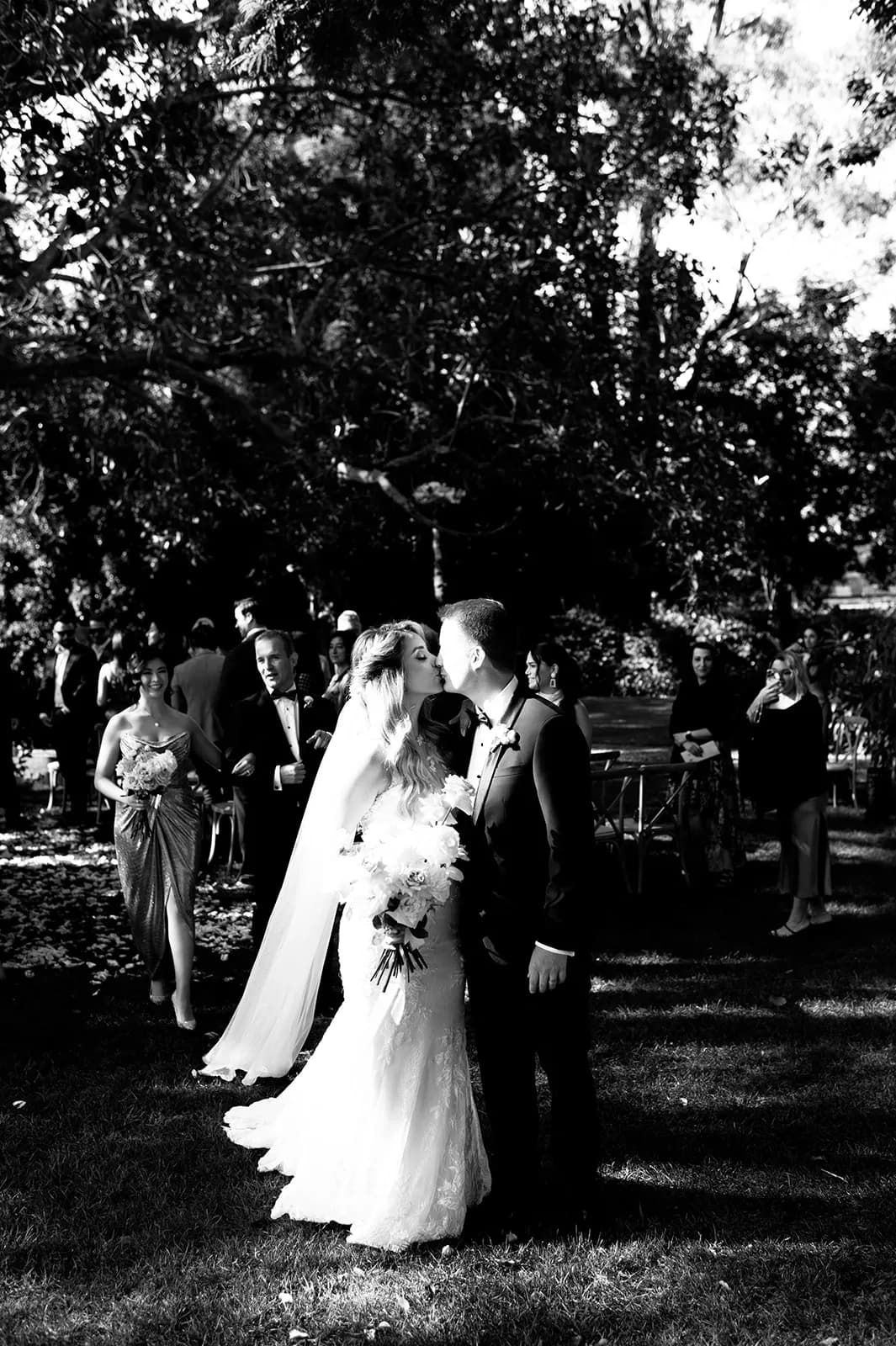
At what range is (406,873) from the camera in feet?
13.6

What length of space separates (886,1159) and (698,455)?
13113 millimetres

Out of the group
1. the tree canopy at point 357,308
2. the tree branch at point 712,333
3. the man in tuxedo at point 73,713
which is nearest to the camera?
the tree canopy at point 357,308

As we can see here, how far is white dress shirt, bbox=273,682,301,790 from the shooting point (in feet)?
22.2

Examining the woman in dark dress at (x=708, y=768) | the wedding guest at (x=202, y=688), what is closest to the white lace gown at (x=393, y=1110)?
the woman in dark dress at (x=708, y=768)

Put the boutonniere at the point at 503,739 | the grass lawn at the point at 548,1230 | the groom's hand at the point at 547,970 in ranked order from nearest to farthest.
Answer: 1. the grass lawn at the point at 548,1230
2. the groom's hand at the point at 547,970
3. the boutonniere at the point at 503,739

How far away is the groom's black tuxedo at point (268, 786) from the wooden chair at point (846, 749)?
8679mm

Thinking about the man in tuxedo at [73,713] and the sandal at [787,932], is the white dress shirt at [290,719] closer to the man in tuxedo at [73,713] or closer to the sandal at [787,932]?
the sandal at [787,932]

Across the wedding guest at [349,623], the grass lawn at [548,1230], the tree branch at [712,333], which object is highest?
the tree branch at [712,333]

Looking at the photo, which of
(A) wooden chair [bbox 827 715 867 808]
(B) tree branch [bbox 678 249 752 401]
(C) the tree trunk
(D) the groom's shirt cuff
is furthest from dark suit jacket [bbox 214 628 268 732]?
(B) tree branch [bbox 678 249 752 401]

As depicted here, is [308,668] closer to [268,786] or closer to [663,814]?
[268,786]

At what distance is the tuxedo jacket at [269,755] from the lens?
22.1ft

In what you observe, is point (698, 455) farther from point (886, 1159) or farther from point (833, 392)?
point (886, 1159)

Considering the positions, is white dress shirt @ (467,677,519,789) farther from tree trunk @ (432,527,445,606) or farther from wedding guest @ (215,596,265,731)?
tree trunk @ (432,527,445,606)

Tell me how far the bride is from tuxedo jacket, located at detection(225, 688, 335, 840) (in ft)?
5.97
